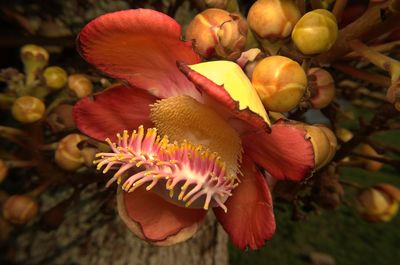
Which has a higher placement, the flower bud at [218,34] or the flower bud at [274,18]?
the flower bud at [274,18]

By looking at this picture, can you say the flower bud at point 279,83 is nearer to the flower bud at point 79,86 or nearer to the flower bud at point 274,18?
the flower bud at point 274,18

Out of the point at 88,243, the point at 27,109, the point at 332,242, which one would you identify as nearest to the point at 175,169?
the point at 27,109

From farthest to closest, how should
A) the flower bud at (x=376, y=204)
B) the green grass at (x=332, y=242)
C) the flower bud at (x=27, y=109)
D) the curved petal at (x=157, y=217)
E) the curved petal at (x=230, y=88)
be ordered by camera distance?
1. the green grass at (x=332, y=242)
2. the flower bud at (x=376, y=204)
3. the flower bud at (x=27, y=109)
4. the curved petal at (x=157, y=217)
5. the curved petal at (x=230, y=88)

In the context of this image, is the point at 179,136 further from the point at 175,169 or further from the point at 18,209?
the point at 18,209

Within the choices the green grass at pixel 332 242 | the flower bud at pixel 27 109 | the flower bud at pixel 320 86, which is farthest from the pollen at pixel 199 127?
the green grass at pixel 332 242

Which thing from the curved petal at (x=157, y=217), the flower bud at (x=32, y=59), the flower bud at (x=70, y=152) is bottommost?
the flower bud at (x=70, y=152)

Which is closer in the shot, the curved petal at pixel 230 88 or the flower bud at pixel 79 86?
the curved petal at pixel 230 88

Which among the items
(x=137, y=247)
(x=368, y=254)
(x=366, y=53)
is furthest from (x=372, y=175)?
(x=366, y=53)

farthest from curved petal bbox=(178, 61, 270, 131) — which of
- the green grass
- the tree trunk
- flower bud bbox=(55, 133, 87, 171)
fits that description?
the green grass
